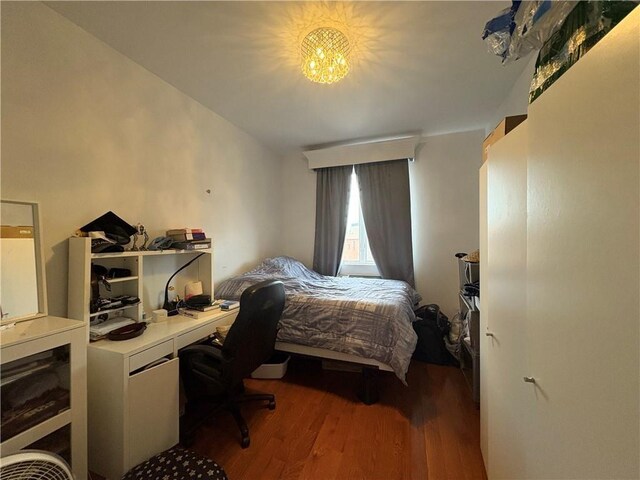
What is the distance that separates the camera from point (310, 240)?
385cm

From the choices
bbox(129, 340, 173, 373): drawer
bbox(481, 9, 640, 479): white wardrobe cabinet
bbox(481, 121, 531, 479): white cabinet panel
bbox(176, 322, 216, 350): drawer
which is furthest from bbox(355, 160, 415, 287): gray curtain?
bbox(129, 340, 173, 373): drawer

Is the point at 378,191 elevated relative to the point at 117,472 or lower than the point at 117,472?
elevated

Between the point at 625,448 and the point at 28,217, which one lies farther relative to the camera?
the point at 28,217

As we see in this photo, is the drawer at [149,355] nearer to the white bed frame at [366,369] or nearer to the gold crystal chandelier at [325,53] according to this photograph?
the white bed frame at [366,369]

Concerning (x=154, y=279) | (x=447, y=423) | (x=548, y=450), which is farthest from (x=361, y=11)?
(x=447, y=423)

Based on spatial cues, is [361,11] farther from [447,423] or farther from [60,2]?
[447,423]

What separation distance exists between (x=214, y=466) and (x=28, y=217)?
5.16 feet

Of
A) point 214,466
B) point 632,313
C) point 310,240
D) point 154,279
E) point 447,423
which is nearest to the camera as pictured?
point 632,313

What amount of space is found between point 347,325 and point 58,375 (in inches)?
68.1

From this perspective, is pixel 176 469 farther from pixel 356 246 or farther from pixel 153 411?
pixel 356 246

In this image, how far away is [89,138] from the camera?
1.58 metres

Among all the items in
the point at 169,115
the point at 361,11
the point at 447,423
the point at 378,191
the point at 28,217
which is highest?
the point at 361,11

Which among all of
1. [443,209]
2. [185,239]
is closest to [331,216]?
[443,209]

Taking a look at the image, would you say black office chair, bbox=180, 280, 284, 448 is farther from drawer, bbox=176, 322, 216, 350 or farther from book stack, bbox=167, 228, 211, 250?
book stack, bbox=167, 228, 211, 250
